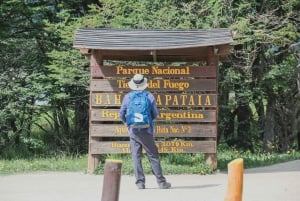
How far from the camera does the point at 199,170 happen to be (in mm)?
11531

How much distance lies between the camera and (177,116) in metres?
11.9

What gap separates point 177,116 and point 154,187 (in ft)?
7.87

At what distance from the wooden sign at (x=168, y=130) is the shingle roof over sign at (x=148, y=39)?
1690 mm

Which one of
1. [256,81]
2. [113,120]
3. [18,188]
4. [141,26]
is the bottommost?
[18,188]

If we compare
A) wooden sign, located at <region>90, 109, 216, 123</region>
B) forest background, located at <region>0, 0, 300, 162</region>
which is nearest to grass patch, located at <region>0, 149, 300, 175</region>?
wooden sign, located at <region>90, 109, 216, 123</region>

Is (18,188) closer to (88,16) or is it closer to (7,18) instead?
(88,16)

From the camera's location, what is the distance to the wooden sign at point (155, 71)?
11.9 m

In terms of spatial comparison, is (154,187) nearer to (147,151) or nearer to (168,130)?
(147,151)

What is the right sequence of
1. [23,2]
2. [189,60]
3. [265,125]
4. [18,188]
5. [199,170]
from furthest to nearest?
1. [265,125]
2. [23,2]
3. [189,60]
4. [199,170]
5. [18,188]

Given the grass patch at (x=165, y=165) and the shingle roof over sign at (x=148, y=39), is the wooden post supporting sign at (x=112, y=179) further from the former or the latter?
the shingle roof over sign at (x=148, y=39)

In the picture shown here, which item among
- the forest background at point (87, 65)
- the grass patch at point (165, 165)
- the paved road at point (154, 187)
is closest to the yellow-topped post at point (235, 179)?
the paved road at point (154, 187)

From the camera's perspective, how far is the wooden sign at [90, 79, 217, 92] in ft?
38.8

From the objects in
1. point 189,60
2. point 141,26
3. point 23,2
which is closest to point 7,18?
point 23,2

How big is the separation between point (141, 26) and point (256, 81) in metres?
4.52
